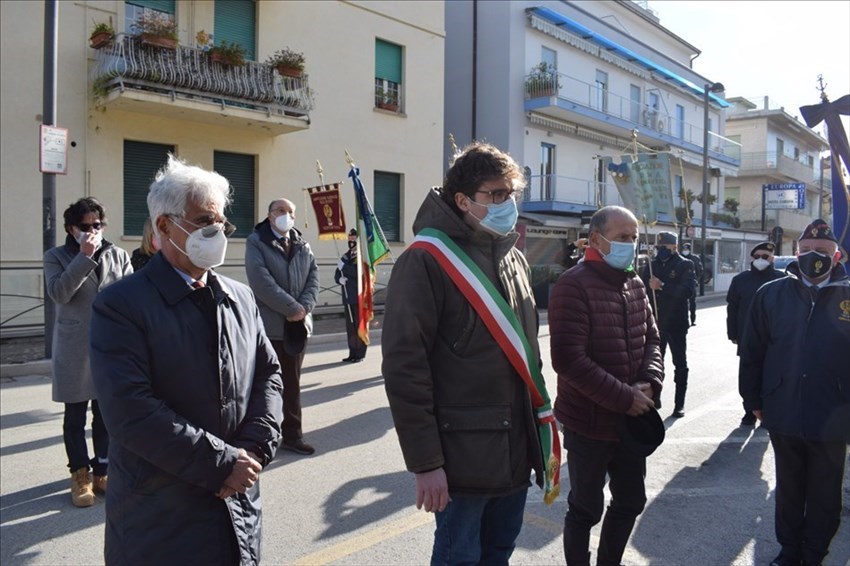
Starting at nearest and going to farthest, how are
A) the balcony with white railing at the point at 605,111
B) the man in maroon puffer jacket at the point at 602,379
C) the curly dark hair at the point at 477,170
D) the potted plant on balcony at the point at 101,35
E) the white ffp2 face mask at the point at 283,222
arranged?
A: the curly dark hair at the point at 477,170, the man in maroon puffer jacket at the point at 602,379, the white ffp2 face mask at the point at 283,222, the potted plant on balcony at the point at 101,35, the balcony with white railing at the point at 605,111

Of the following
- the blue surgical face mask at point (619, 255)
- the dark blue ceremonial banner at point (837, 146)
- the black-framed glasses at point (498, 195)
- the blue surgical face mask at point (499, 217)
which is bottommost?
the blue surgical face mask at point (619, 255)

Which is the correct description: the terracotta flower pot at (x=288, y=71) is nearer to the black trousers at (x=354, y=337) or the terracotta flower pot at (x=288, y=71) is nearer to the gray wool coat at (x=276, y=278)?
the black trousers at (x=354, y=337)

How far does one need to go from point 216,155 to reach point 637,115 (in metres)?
21.0

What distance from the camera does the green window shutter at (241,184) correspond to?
1527cm

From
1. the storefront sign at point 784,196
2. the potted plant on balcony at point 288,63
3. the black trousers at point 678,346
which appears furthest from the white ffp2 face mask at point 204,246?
the storefront sign at point 784,196

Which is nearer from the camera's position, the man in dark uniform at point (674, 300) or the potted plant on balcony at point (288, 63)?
the man in dark uniform at point (674, 300)

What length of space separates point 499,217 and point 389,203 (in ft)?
53.9

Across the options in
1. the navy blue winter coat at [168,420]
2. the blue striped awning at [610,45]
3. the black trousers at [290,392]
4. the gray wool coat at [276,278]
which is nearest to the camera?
the navy blue winter coat at [168,420]

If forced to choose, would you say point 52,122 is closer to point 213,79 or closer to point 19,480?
point 213,79

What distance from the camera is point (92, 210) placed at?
14.5 ft

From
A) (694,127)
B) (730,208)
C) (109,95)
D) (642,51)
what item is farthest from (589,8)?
(109,95)

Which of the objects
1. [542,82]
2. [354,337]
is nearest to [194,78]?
[354,337]

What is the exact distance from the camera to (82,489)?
4.56 m

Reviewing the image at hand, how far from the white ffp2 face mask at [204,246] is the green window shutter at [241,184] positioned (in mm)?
13426
